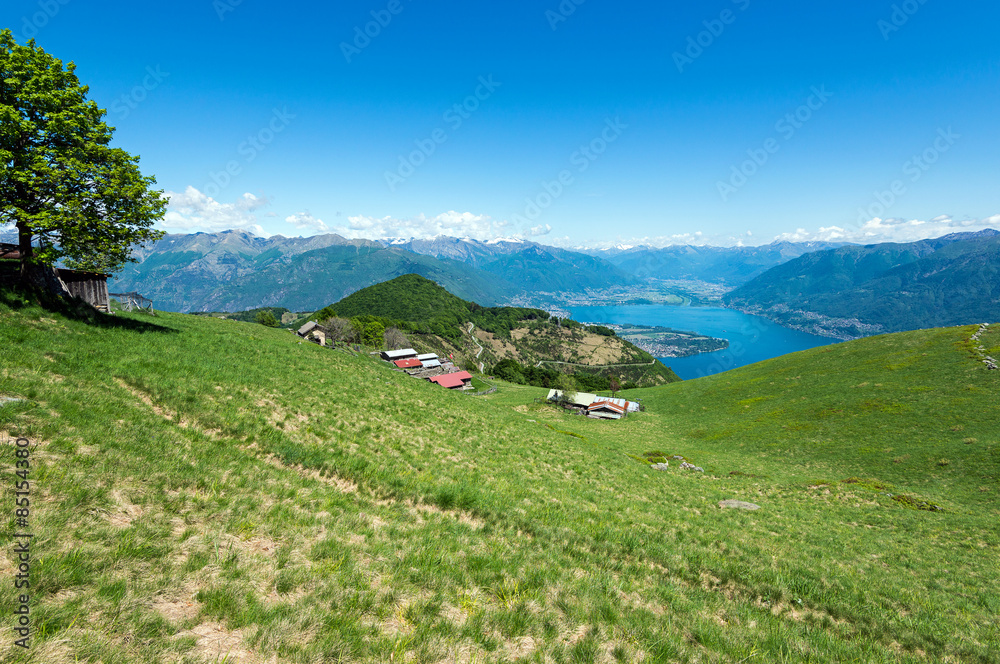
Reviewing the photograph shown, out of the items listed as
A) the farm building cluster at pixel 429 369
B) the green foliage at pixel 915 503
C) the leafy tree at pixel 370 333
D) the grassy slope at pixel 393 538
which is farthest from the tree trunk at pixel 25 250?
the leafy tree at pixel 370 333

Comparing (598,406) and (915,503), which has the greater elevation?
(915,503)

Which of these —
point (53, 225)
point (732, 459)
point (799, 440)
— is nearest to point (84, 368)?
point (53, 225)

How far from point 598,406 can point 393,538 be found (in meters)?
54.4

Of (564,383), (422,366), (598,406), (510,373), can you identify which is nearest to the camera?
(598,406)

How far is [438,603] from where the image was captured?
21.8 feet

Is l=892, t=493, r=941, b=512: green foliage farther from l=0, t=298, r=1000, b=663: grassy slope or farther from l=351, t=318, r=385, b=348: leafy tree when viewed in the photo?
l=351, t=318, r=385, b=348: leafy tree

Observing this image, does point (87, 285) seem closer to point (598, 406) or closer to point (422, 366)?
point (598, 406)

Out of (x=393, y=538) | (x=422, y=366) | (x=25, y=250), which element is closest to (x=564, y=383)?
(x=422, y=366)

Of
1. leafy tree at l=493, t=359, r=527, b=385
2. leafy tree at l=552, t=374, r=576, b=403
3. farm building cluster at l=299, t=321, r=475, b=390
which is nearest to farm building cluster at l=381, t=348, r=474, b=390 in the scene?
farm building cluster at l=299, t=321, r=475, b=390

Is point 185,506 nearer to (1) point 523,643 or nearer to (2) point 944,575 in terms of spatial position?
(1) point 523,643

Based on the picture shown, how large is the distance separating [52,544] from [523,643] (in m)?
7.57

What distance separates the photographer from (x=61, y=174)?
16406 millimetres

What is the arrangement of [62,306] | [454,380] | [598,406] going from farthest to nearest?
[454,380]
[598,406]
[62,306]

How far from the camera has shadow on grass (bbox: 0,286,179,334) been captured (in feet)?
54.4
